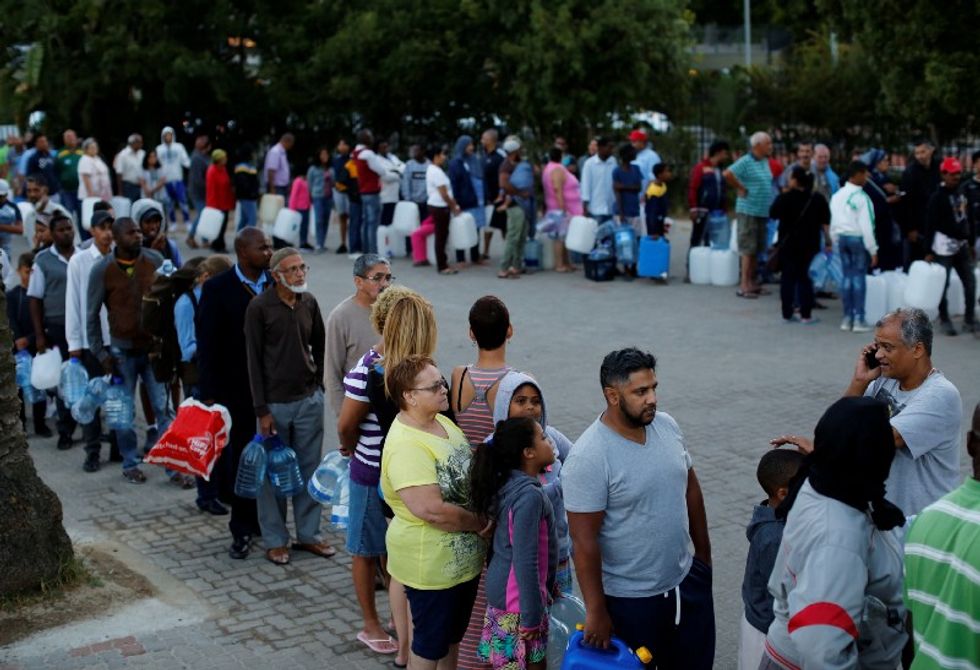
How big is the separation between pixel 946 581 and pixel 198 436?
5.07 m

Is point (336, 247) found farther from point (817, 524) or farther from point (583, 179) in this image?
point (817, 524)

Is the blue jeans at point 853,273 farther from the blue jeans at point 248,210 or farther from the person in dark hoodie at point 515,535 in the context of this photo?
the blue jeans at point 248,210

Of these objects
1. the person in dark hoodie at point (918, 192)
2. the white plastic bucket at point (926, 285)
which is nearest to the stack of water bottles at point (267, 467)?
the white plastic bucket at point (926, 285)

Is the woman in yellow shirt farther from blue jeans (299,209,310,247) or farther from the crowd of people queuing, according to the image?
blue jeans (299,209,310,247)

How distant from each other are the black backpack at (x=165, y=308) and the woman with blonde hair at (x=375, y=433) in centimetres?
267

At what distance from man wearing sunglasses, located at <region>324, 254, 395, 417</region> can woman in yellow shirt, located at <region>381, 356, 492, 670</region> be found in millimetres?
1511

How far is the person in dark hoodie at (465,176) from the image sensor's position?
17.8 metres

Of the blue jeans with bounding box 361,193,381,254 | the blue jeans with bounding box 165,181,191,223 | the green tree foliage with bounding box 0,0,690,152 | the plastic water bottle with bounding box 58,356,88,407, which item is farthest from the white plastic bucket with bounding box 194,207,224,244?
the plastic water bottle with bounding box 58,356,88,407

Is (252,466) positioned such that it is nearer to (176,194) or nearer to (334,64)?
(176,194)

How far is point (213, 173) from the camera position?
762 inches

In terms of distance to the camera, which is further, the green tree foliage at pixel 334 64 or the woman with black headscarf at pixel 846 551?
the green tree foliage at pixel 334 64

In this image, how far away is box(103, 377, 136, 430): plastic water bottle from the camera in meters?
9.27

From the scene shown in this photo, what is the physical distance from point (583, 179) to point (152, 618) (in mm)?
11451

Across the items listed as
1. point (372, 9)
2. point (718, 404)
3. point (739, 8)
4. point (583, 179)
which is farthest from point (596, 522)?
point (739, 8)
